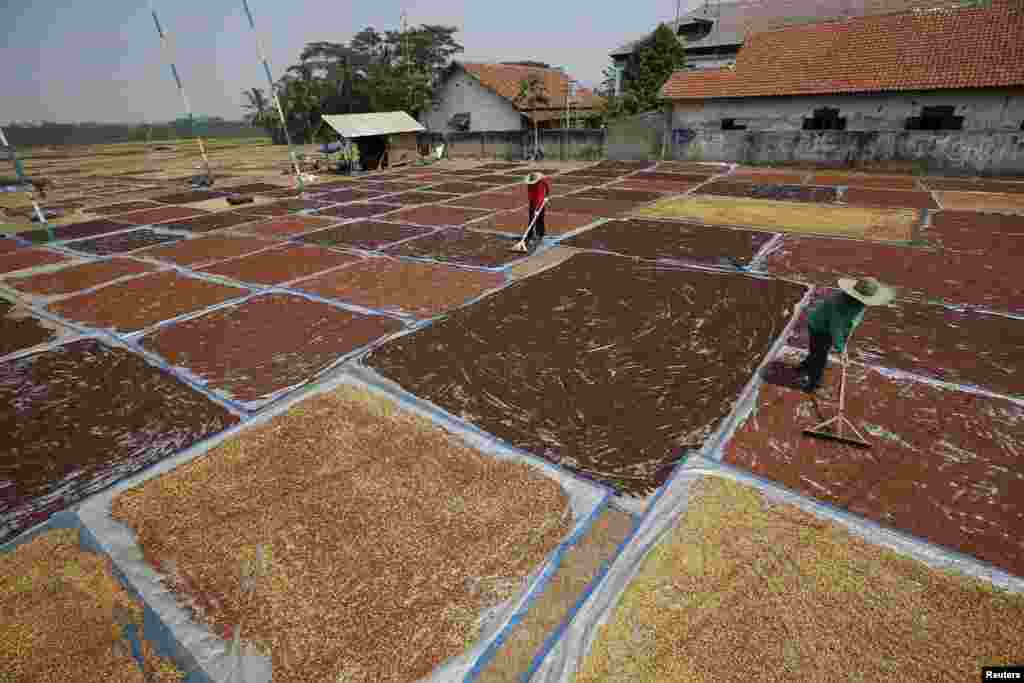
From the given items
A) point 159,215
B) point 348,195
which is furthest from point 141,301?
point 348,195

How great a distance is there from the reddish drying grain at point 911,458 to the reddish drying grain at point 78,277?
9814mm

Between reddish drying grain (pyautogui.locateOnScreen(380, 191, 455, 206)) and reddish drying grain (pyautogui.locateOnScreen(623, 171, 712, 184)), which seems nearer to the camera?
reddish drying grain (pyautogui.locateOnScreen(380, 191, 455, 206))

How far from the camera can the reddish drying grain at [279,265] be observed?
780 cm

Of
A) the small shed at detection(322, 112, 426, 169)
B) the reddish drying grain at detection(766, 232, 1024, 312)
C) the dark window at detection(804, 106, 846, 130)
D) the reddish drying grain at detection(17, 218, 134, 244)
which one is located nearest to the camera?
the reddish drying grain at detection(766, 232, 1024, 312)

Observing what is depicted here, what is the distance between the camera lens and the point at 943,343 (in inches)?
195

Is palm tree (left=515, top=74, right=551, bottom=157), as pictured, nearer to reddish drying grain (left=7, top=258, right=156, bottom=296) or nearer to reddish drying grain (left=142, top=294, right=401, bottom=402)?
reddish drying grain (left=7, top=258, right=156, bottom=296)

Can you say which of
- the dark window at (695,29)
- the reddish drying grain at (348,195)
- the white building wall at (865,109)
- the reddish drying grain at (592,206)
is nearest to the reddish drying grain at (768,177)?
the white building wall at (865,109)

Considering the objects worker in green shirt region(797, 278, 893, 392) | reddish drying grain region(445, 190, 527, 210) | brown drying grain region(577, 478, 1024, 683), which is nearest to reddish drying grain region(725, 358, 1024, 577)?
worker in green shirt region(797, 278, 893, 392)

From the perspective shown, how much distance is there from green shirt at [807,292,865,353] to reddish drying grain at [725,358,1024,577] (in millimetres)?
627

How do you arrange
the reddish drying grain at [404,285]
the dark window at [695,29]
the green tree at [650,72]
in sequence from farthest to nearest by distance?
the dark window at [695,29] < the green tree at [650,72] < the reddish drying grain at [404,285]

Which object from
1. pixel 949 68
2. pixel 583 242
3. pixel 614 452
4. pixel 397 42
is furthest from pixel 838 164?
pixel 397 42

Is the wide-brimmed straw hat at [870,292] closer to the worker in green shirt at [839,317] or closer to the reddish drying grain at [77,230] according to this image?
the worker in green shirt at [839,317]

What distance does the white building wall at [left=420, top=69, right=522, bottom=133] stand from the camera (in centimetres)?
2619

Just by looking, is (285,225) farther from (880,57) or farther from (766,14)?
(766,14)
